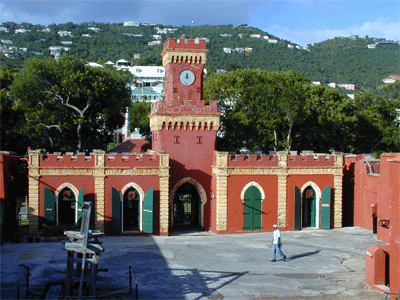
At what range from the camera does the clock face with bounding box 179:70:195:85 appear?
98.8 feet

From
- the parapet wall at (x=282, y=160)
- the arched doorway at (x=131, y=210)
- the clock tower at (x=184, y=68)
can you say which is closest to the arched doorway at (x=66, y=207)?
the arched doorway at (x=131, y=210)

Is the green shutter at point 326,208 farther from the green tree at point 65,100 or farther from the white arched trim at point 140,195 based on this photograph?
the green tree at point 65,100

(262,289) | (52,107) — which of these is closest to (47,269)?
(262,289)

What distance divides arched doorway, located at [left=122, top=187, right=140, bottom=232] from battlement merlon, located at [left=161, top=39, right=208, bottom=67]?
911 centimetres

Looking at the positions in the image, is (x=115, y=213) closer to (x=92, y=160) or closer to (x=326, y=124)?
(x=92, y=160)

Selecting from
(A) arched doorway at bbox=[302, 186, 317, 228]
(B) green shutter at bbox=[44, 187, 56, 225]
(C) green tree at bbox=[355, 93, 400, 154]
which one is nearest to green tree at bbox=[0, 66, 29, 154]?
(B) green shutter at bbox=[44, 187, 56, 225]

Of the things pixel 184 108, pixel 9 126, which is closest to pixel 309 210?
pixel 184 108

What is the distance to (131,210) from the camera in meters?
27.8

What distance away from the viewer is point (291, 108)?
1647 inches

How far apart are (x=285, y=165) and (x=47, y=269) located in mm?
16355

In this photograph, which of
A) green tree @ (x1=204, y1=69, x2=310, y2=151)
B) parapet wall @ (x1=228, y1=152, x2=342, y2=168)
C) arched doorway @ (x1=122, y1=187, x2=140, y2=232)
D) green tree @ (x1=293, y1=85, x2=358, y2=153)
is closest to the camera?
arched doorway @ (x1=122, y1=187, x2=140, y2=232)

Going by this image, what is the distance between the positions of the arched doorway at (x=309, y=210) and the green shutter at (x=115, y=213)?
40.0 feet

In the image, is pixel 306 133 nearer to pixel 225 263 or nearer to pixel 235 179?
pixel 235 179

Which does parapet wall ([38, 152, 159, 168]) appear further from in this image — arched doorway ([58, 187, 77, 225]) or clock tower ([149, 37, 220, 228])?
clock tower ([149, 37, 220, 228])
